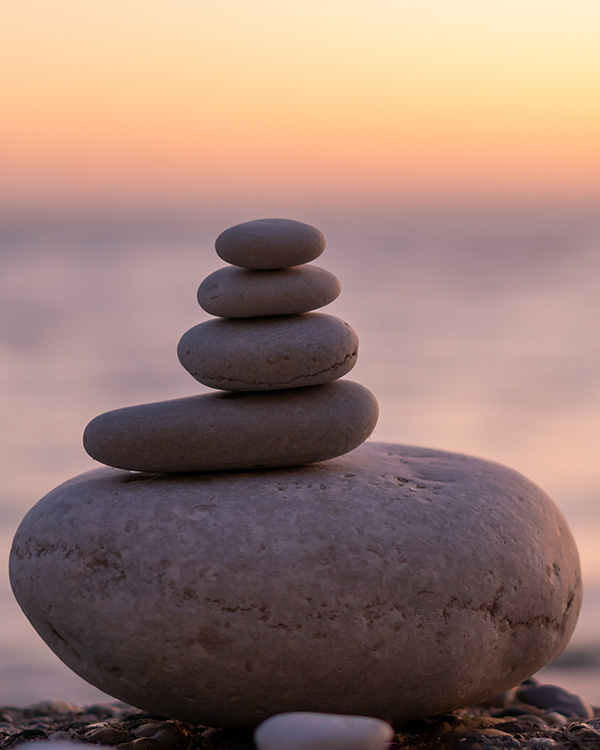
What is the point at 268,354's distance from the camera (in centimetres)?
436

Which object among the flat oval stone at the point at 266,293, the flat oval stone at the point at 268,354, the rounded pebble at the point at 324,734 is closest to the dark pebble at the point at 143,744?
the rounded pebble at the point at 324,734

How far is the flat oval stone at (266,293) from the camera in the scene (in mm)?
4504

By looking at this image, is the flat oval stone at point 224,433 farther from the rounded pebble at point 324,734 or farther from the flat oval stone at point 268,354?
the rounded pebble at point 324,734

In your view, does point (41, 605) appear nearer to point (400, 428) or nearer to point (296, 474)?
point (296, 474)

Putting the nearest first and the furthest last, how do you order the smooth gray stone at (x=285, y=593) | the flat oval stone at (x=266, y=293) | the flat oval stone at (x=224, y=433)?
the smooth gray stone at (x=285, y=593), the flat oval stone at (x=224, y=433), the flat oval stone at (x=266, y=293)

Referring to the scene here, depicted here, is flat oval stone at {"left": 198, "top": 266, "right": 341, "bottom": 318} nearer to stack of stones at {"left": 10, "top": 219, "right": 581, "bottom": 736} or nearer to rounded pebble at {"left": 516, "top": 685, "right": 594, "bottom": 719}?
stack of stones at {"left": 10, "top": 219, "right": 581, "bottom": 736}

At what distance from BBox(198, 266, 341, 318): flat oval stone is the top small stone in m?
0.06

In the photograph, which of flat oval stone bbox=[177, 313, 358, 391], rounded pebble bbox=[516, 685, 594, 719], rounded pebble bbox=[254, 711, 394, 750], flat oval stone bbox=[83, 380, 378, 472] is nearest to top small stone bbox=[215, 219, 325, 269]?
flat oval stone bbox=[177, 313, 358, 391]

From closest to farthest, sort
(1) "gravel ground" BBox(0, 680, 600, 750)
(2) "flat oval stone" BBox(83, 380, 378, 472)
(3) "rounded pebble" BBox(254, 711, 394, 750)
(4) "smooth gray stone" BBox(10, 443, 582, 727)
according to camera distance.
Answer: (3) "rounded pebble" BBox(254, 711, 394, 750) < (4) "smooth gray stone" BBox(10, 443, 582, 727) < (1) "gravel ground" BBox(0, 680, 600, 750) < (2) "flat oval stone" BBox(83, 380, 378, 472)

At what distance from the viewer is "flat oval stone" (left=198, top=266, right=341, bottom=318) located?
4.50 meters

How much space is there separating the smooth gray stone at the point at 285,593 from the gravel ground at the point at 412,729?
0.23m

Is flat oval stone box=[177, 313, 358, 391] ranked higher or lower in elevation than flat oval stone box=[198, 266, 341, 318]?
lower

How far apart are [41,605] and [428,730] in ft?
6.09

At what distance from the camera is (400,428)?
409 inches
